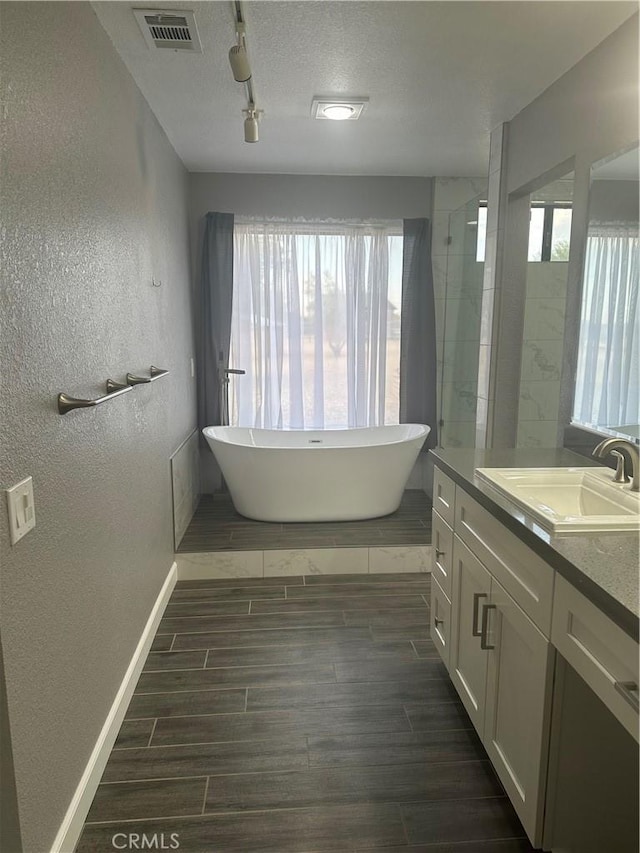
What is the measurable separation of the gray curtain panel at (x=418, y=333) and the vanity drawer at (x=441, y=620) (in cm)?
219

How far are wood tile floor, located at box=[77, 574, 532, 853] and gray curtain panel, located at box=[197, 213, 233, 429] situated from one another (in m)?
1.78

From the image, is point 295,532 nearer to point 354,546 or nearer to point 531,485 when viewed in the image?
point 354,546

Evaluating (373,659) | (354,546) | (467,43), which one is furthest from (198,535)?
(467,43)

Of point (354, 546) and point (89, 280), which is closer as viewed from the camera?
point (89, 280)

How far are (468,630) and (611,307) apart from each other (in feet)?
4.11

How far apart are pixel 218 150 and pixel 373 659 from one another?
2998 mm

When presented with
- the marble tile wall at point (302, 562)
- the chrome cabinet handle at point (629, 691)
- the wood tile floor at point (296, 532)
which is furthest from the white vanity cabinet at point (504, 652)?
the wood tile floor at point (296, 532)

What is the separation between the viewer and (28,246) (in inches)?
54.4

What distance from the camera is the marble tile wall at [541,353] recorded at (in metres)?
2.87

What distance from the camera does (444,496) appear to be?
2240 mm

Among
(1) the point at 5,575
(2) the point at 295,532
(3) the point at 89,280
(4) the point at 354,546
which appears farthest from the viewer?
(2) the point at 295,532

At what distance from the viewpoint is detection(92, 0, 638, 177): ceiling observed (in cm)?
197

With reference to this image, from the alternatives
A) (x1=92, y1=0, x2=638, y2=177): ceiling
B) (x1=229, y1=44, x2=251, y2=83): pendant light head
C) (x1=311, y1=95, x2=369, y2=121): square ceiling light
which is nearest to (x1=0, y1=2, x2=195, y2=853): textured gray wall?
(x1=92, y1=0, x2=638, y2=177): ceiling

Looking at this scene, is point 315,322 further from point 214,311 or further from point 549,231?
point 549,231
